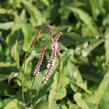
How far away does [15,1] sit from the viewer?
306 centimetres

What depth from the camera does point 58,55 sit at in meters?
2.05

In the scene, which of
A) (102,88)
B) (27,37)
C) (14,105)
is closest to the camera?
(14,105)

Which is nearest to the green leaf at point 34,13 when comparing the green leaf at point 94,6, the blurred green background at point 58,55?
the blurred green background at point 58,55

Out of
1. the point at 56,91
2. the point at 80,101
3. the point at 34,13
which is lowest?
the point at 80,101

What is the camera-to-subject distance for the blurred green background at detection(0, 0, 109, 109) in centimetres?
217

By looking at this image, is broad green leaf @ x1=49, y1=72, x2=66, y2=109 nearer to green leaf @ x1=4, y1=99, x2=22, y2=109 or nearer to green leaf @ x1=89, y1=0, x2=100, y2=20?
green leaf @ x1=4, y1=99, x2=22, y2=109

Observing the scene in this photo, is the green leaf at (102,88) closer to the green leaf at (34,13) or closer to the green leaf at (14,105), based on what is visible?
the green leaf at (14,105)

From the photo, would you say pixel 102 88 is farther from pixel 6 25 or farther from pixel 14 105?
pixel 6 25

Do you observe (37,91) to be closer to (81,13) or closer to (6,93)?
(6,93)

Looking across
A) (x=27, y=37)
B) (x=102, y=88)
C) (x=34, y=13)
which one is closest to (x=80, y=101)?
(x=102, y=88)

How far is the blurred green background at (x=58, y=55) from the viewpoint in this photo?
217cm

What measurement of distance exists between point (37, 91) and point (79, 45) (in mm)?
735

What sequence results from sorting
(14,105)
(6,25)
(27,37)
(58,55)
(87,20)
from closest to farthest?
(58,55) < (14,105) < (27,37) < (6,25) < (87,20)

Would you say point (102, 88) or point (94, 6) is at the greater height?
point (94, 6)
